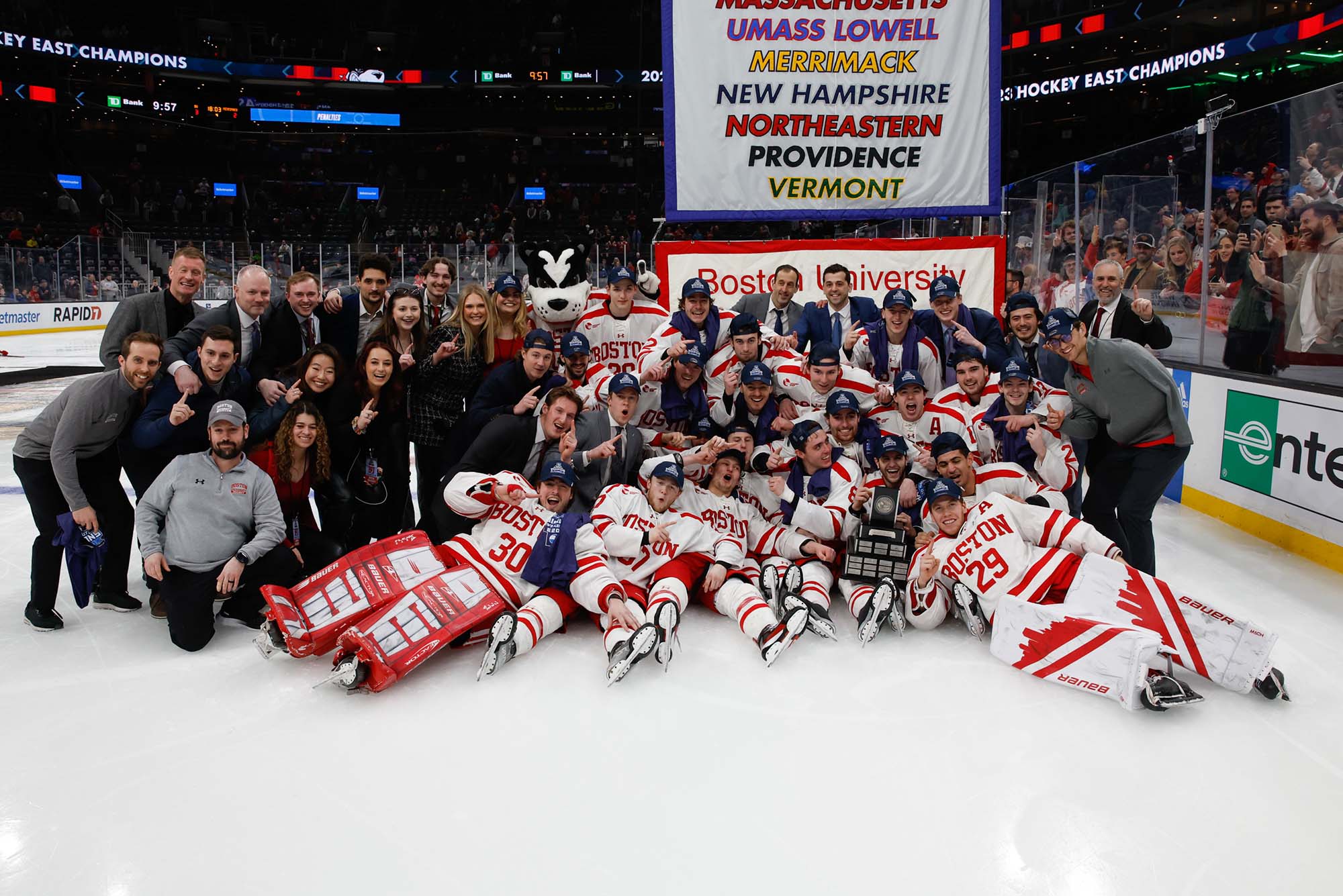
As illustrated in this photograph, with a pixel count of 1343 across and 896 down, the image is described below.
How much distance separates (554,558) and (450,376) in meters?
1.37

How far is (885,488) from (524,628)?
182cm

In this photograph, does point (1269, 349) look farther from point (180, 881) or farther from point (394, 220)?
Result: point (394, 220)

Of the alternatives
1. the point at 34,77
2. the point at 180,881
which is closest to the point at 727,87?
the point at 180,881

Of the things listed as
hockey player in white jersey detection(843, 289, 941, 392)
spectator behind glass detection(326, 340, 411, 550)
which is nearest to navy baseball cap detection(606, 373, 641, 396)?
spectator behind glass detection(326, 340, 411, 550)

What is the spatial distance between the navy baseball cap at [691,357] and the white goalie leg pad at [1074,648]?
77.6 inches

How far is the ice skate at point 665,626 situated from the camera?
3369 millimetres

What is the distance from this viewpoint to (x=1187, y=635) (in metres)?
3.20

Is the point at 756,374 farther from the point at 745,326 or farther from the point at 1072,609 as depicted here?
the point at 1072,609

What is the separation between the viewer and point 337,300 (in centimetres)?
446

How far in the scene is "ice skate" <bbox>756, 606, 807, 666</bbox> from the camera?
3.39m

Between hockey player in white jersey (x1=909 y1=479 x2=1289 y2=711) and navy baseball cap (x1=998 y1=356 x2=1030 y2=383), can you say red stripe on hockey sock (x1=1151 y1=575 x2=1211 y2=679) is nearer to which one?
hockey player in white jersey (x1=909 y1=479 x2=1289 y2=711)

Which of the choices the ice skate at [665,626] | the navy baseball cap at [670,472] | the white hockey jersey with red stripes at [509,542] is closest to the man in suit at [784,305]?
the navy baseball cap at [670,472]

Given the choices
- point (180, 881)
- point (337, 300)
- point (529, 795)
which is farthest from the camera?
point (337, 300)

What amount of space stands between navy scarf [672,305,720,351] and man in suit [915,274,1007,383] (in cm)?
122
